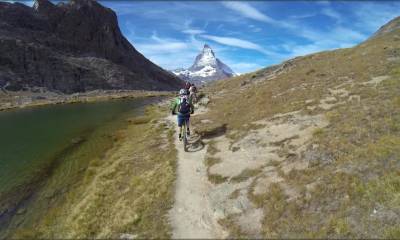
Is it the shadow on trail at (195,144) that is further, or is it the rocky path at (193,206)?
the shadow on trail at (195,144)

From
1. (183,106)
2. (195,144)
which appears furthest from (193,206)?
(195,144)

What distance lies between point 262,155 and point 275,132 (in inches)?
163

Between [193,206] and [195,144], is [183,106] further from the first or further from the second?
[193,206]

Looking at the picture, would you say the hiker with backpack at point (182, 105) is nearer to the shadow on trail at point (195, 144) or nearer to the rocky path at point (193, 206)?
the shadow on trail at point (195, 144)

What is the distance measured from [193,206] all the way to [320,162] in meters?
6.74

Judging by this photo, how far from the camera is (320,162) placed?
50.8ft

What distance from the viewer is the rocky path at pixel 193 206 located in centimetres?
1198

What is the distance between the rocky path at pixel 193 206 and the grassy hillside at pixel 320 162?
0.63 meters

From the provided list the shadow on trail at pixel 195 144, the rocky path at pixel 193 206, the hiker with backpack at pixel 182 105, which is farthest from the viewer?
the shadow on trail at pixel 195 144

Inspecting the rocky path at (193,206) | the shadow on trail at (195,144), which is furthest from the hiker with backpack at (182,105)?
the rocky path at (193,206)

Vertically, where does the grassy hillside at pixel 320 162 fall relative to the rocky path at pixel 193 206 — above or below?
above

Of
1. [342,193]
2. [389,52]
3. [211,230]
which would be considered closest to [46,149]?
[211,230]

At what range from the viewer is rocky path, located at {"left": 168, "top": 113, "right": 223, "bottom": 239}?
39.3ft

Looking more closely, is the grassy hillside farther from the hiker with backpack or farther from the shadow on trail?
the hiker with backpack
